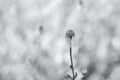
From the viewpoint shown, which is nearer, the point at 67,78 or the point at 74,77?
the point at 74,77

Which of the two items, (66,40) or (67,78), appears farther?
(67,78)

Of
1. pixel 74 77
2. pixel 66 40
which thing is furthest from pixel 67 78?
pixel 66 40

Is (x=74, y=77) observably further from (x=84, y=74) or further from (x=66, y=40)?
(x=66, y=40)

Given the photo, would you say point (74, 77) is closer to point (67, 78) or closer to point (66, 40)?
point (67, 78)

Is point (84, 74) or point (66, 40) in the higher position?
point (66, 40)

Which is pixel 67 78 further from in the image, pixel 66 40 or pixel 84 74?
pixel 66 40

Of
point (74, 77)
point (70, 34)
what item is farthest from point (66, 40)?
point (74, 77)

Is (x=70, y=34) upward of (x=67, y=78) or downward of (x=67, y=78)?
upward

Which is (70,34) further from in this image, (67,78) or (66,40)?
(67,78)
